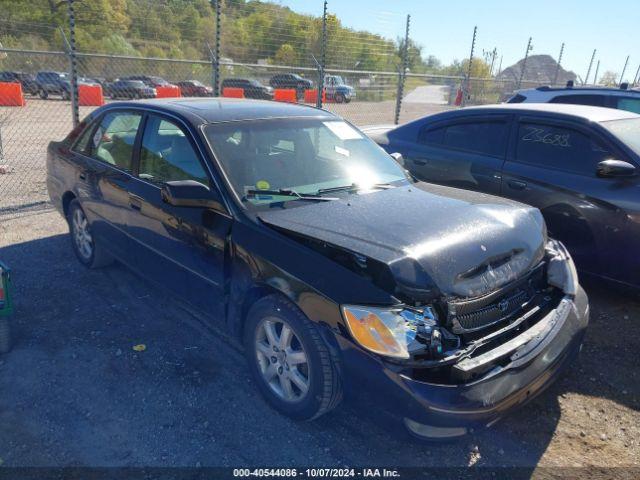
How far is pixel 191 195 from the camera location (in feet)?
9.93

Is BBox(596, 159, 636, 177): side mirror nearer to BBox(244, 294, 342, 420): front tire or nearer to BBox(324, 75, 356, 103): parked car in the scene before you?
BBox(244, 294, 342, 420): front tire

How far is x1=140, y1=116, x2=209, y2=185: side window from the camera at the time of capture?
3326 millimetres

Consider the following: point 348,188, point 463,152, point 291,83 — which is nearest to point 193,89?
point 291,83

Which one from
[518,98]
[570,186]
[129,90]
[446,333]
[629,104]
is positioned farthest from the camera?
[129,90]

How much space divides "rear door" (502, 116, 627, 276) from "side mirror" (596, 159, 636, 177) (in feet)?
0.40

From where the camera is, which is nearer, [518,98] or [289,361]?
[289,361]

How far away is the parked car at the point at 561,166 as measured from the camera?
159 inches

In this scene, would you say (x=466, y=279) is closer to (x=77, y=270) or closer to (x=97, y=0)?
(x=77, y=270)

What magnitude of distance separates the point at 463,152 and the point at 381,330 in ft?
11.3

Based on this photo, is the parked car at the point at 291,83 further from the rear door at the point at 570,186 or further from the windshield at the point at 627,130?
the windshield at the point at 627,130

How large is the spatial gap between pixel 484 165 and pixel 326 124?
189 cm

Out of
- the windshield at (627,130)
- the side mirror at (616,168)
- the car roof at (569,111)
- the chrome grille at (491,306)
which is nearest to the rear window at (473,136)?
the car roof at (569,111)

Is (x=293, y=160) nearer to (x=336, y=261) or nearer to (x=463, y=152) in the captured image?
(x=336, y=261)

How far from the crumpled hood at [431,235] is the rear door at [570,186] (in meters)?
1.26
